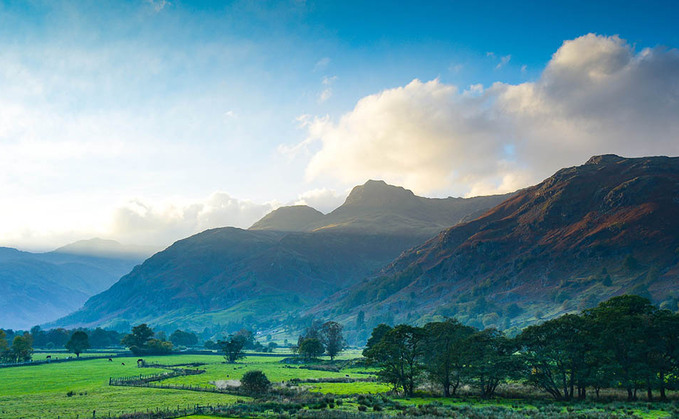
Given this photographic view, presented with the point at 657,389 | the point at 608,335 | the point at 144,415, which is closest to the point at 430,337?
the point at 608,335

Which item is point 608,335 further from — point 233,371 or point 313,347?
point 313,347

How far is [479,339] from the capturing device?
85.5m

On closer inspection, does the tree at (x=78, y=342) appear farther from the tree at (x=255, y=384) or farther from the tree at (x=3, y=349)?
the tree at (x=255, y=384)

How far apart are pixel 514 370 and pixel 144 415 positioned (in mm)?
55718

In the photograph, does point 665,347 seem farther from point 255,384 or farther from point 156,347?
point 156,347

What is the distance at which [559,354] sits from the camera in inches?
3000

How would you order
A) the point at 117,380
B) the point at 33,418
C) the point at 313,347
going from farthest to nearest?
the point at 313,347, the point at 117,380, the point at 33,418

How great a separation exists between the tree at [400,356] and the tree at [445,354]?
188 centimetres

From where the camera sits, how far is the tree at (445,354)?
8475 centimetres

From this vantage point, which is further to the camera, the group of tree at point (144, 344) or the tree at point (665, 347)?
the group of tree at point (144, 344)

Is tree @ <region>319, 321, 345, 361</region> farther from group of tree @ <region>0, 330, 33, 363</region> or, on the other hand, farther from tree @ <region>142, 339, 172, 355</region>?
group of tree @ <region>0, 330, 33, 363</region>

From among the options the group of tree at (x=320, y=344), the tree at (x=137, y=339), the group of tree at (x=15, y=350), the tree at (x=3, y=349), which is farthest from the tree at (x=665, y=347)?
the tree at (x=137, y=339)

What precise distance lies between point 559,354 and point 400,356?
26.7 metres

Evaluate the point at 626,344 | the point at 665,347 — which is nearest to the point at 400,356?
the point at 626,344
